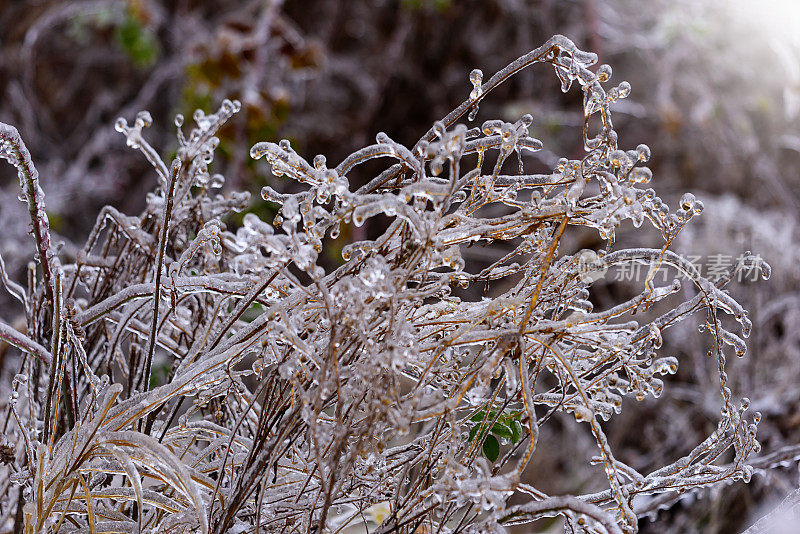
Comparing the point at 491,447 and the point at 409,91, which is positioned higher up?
the point at 409,91

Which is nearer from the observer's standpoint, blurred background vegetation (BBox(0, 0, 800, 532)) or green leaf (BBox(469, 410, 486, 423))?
green leaf (BBox(469, 410, 486, 423))

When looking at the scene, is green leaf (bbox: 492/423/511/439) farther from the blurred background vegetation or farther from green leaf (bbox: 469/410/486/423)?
the blurred background vegetation

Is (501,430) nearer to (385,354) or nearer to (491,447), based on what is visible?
(491,447)

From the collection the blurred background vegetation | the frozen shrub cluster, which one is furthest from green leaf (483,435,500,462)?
the blurred background vegetation

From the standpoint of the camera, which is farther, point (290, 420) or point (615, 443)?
point (615, 443)

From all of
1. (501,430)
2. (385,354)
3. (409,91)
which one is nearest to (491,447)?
(501,430)

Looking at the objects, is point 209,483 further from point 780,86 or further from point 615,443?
point 780,86

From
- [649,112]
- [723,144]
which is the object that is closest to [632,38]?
[649,112]

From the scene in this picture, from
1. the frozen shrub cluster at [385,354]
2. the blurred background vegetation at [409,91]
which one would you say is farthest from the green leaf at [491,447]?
the blurred background vegetation at [409,91]
